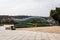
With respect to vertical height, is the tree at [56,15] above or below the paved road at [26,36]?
below

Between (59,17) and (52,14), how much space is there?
2920 millimetres

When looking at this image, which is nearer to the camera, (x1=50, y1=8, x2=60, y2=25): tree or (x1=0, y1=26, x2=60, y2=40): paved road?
(x1=0, y1=26, x2=60, y2=40): paved road

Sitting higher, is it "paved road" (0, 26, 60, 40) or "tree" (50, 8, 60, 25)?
"paved road" (0, 26, 60, 40)

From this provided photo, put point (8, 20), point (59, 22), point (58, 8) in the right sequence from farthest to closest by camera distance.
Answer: point (8, 20) → point (58, 8) → point (59, 22)

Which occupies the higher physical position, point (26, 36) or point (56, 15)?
point (26, 36)

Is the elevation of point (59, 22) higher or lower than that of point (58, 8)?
lower

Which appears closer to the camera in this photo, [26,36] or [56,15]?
[26,36]

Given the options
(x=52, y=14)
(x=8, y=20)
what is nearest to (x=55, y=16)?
(x=52, y=14)

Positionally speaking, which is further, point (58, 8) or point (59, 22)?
point (58, 8)

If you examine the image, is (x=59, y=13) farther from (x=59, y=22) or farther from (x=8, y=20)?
(x=8, y=20)

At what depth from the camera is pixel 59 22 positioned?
52.1 meters

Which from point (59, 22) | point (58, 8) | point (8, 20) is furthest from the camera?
point (8, 20)

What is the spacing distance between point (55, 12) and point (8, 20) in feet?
57.8

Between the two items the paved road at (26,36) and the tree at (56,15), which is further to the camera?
the tree at (56,15)
